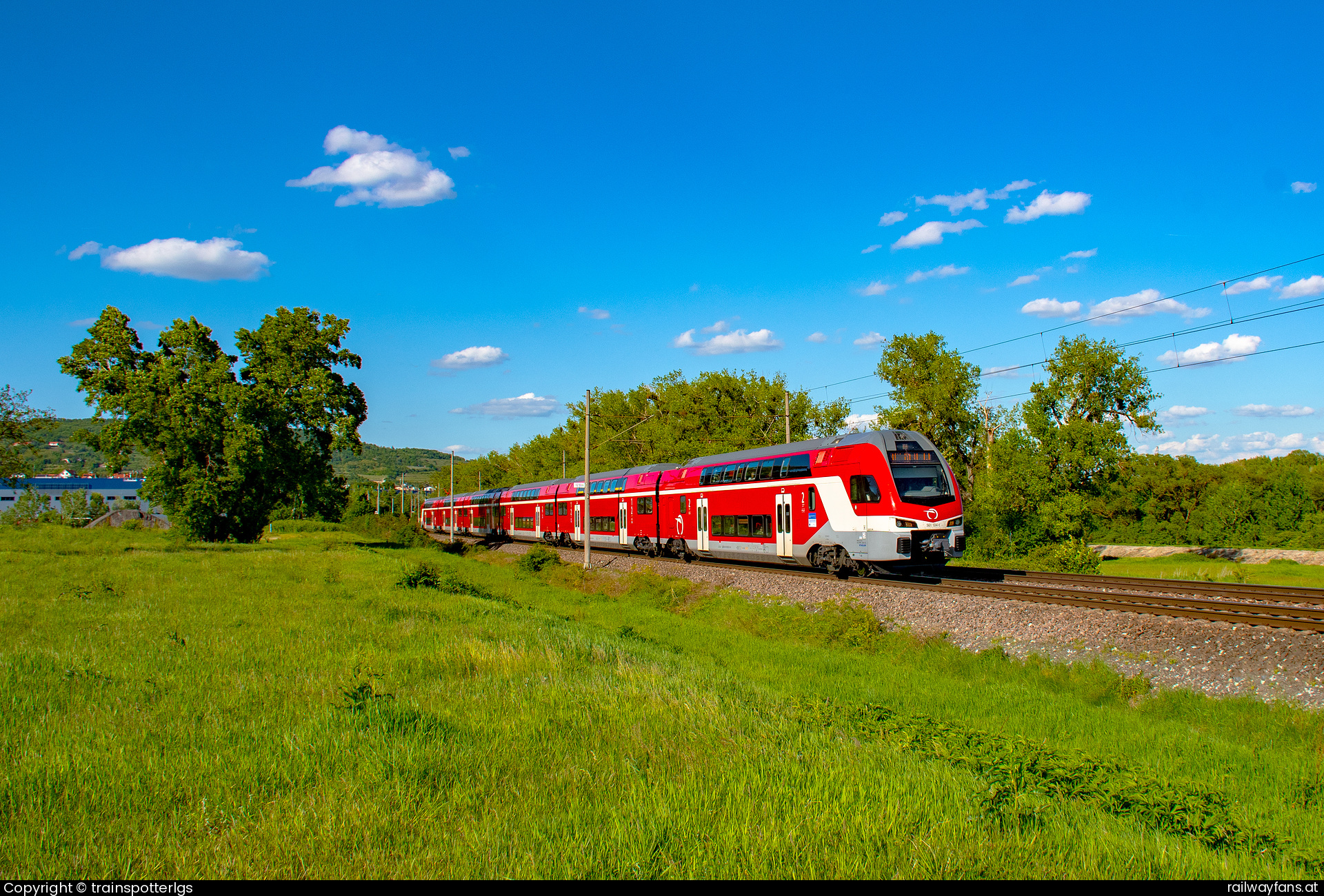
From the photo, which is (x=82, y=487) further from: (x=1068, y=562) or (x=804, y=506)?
(x=1068, y=562)

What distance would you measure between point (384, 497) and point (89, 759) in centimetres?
14305

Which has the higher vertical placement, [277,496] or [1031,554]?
[277,496]

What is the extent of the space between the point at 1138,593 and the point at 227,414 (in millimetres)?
43490

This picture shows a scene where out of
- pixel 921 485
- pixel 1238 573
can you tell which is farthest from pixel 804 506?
pixel 1238 573

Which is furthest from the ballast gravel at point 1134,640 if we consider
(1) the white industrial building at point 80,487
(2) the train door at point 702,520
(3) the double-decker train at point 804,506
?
(1) the white industrial building at point 80,487

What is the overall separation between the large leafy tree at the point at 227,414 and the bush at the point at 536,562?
1725cm

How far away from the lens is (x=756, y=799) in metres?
5.06

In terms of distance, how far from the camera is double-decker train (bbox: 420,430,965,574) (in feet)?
65.1

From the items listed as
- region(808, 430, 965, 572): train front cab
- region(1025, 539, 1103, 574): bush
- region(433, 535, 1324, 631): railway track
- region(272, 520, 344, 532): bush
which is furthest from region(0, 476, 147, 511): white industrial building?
region(1025, 539, 1103, 574): bush

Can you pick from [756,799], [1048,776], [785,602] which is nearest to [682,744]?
[756,799]

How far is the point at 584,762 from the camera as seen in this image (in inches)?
228

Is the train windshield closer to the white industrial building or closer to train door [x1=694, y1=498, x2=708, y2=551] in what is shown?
train door [x1=694, y1=498, x2=708, y2=551]

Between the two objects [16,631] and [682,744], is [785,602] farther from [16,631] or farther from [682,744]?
[16,631]

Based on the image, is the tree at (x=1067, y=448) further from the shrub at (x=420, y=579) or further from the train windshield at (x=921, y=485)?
the shrub at (x=420, y=579)
